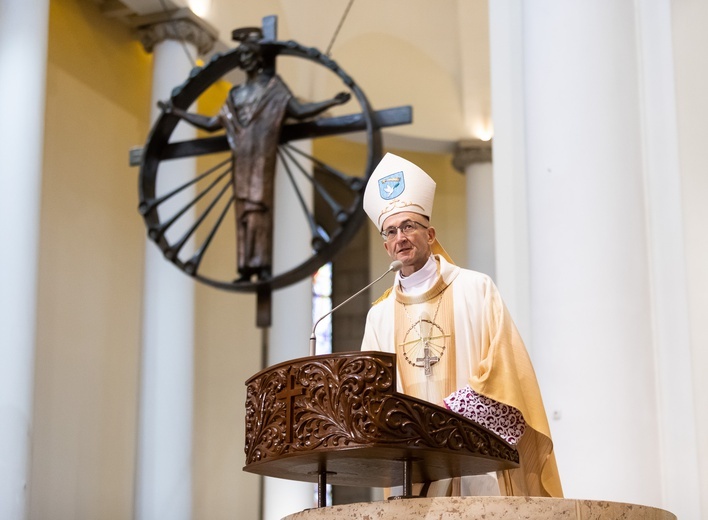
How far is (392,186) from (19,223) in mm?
4502

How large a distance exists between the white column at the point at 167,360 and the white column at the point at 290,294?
3.49 feet

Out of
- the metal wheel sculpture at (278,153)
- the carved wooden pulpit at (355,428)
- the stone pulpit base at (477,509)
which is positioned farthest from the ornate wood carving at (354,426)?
the metal wheel sculpture at (278,153)

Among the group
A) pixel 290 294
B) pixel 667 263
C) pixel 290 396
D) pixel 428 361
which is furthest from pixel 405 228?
pixel 290 294

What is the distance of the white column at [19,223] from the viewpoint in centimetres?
738

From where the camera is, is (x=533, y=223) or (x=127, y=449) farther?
(x=127, y=449)

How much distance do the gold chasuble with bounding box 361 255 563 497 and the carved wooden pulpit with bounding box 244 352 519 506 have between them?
29cm

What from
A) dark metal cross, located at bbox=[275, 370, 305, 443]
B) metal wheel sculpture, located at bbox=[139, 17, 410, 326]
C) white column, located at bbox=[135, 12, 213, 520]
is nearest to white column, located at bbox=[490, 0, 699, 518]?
metal wheel sculpture, located at bbox=[139, 17, 410, 326]

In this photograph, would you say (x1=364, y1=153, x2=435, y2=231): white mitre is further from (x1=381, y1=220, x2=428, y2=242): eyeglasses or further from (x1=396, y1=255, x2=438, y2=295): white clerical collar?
(x1=396, y1=255, x2=438, y2=295): white clerical collar

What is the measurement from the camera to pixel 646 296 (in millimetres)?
6031

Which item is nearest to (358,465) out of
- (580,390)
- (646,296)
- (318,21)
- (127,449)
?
(580,390)

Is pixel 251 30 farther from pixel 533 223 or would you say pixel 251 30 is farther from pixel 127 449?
pixel 127 449

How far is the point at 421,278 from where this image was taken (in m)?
4.03

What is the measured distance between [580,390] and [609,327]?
1.20 ft

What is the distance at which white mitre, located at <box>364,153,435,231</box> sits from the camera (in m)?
3.95
